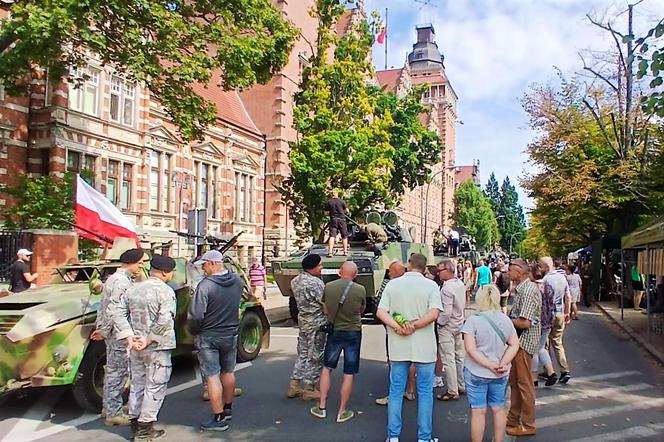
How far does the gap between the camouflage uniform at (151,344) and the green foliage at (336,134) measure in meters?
20.3

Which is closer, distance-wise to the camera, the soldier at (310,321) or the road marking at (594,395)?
the soldier at (310,321)

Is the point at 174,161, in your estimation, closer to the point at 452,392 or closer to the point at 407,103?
the point at 407,103

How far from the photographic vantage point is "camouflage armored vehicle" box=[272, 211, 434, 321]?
13.5 m

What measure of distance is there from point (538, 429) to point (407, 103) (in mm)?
28802

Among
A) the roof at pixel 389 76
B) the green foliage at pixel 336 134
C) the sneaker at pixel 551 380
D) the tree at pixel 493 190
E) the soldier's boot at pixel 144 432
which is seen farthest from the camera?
the tree at pixel 493 190

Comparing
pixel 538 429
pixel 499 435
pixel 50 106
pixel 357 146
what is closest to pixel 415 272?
pixel 499 435

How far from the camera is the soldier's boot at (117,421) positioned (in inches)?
255

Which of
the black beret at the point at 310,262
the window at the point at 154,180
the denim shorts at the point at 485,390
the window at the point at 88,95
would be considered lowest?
the denim shorts at the point at 485,390

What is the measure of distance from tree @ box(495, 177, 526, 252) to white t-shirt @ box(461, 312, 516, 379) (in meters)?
106

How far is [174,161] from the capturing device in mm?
28109

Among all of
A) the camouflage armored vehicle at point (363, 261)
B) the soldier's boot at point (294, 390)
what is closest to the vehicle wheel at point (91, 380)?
the soldier's boot at point (294, 390)

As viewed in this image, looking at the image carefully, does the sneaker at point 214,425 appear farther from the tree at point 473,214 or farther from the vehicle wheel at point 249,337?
the tree at point 473,214

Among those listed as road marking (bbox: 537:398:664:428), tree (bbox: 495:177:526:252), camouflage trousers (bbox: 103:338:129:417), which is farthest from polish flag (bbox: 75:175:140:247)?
tree (bbox: 495:177:526:252)

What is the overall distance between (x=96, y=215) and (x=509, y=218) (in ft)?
356
